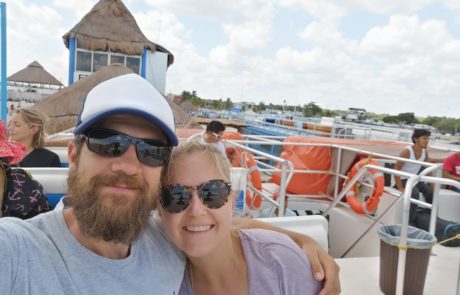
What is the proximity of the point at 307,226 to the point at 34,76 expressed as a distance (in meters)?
36.5

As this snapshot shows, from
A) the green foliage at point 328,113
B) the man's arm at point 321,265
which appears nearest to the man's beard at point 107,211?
the man's arm at point 321,265

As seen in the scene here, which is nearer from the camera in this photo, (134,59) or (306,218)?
(306,218)

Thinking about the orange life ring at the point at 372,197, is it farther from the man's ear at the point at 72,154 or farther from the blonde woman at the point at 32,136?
the man's ear at the point at 72,154

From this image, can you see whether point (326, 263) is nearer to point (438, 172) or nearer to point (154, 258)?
point (154, 258)

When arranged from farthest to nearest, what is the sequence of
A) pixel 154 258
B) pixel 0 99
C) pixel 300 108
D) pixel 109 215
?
1. pixel 300 108
2. pixel 0 99
3. pixel 154 258
4. pixel 109 215

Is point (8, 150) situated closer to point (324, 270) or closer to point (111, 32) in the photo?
point (324, 270)

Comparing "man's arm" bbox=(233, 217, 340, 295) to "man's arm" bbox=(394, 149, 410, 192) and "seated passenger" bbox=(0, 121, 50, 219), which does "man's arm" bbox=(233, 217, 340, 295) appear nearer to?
"seated passenger" bbox=(0, 121, 50, 219)

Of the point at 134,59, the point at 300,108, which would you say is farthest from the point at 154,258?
the point at 300,108

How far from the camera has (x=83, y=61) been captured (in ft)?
61.5

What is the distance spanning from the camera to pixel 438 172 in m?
4.06

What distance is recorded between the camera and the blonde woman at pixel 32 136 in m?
3.25

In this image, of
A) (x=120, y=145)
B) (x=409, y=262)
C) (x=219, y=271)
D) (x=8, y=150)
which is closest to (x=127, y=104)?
(x=120, y=145)

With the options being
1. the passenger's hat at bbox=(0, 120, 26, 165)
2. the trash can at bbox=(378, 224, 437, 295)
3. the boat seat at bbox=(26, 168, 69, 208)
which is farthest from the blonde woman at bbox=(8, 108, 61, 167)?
the trash can at bbox=(378, 224, 437, 295)

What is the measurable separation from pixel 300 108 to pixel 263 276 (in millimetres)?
53739
